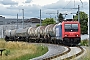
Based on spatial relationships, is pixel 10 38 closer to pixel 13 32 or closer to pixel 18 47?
pixel 13 32

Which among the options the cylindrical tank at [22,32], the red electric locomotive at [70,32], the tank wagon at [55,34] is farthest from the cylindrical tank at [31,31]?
the red electric locomotive at [70,32]

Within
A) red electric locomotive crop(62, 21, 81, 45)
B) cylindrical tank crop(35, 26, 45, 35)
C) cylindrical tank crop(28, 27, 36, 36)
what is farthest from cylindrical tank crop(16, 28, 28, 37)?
red electric locomotive crop(62, 21, 81, 45)

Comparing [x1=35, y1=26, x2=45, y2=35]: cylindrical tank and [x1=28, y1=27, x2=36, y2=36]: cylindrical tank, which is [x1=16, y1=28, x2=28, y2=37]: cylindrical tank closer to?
[x1=28, y1=27, x2=36, y2=36]: cylindrical tank

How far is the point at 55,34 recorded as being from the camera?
4344 cm

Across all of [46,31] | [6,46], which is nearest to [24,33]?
[46,31]

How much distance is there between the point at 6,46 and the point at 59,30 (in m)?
8.98

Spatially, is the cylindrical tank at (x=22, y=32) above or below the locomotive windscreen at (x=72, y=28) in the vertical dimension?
below

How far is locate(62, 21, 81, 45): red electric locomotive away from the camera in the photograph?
38125mm

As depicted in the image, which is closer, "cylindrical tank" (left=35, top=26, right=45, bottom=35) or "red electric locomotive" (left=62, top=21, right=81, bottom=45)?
"red electric locomotive" (left=62, top=21, right=81, bottom=45)

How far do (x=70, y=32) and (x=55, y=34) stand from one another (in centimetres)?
547

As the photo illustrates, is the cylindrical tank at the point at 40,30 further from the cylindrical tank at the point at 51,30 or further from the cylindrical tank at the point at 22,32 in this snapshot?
the cylindrical tank at the point at 22,32

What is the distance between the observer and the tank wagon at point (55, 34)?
1503 inches

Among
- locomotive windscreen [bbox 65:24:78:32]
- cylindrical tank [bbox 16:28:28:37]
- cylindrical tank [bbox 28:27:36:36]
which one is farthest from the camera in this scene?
cylindrical tank [bbox 16:28:28:37]

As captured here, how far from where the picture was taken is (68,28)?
38.5 metres
